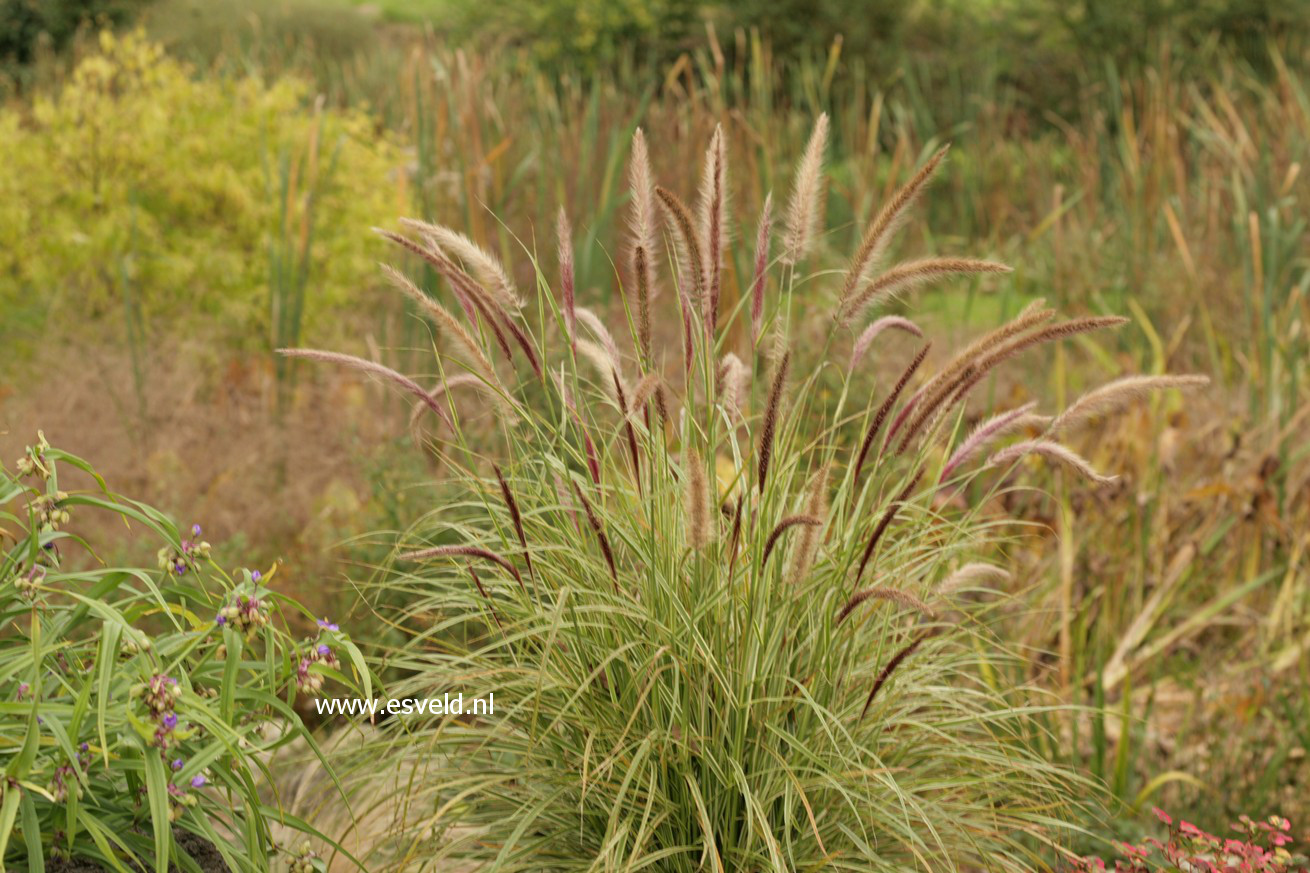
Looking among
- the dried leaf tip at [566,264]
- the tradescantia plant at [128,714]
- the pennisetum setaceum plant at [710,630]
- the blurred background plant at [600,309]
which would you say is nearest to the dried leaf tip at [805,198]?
the pennisetum setaceum plant at [710,630]

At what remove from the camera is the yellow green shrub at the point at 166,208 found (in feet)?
18.6

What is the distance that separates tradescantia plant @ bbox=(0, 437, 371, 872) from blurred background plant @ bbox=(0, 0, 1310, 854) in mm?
346

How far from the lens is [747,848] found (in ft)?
6.31

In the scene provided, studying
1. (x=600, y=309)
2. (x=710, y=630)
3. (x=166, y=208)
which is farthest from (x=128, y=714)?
(x=166, y=208)

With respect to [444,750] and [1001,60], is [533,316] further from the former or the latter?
[1001,60]

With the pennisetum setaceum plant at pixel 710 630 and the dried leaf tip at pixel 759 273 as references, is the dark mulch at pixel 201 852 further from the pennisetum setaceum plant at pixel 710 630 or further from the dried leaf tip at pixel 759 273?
the dried leaf tip at pixel 759 273

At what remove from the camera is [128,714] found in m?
1.61

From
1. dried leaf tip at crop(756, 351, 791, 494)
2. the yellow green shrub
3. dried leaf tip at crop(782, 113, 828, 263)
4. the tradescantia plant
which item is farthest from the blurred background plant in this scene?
dried leaf tip at crop(756, 351, 791, 494)

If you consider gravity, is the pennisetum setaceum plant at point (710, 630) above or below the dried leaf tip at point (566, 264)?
below

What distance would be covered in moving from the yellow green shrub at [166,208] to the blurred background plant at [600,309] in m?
0.02

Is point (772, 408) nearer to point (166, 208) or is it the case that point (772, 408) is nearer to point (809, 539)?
point (809, 539)

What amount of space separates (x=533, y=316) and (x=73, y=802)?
12.3ft

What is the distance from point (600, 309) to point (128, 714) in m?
3.36

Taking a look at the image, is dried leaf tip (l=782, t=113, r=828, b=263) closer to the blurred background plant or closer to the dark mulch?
the blurred background plant
